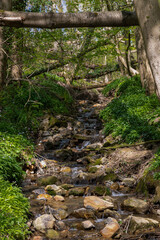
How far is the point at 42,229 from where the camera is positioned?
3.48 meters

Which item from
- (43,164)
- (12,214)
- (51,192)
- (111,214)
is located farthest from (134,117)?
(12,214)

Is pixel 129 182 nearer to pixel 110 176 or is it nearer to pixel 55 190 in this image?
pixel 110 176

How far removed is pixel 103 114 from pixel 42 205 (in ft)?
21.4

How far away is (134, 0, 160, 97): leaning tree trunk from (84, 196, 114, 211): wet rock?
256 cm

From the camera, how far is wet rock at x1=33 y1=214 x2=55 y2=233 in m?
3.50

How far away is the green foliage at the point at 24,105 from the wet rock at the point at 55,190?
114 inches

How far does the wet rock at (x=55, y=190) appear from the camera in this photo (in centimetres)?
516

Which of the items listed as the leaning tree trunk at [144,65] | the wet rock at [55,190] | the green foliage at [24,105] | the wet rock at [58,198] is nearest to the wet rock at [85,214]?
the wet rock at [58,198]

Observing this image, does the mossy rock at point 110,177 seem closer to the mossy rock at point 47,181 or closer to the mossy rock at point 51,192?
the mossy rock at point 47,181

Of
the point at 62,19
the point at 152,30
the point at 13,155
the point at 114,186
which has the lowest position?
the point at 114,186

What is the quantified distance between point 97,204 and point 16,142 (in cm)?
331

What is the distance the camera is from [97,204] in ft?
14.1

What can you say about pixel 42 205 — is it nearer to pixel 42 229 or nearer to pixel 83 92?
pixel 42 229

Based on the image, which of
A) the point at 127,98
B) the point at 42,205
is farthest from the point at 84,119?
the point at 42,205
